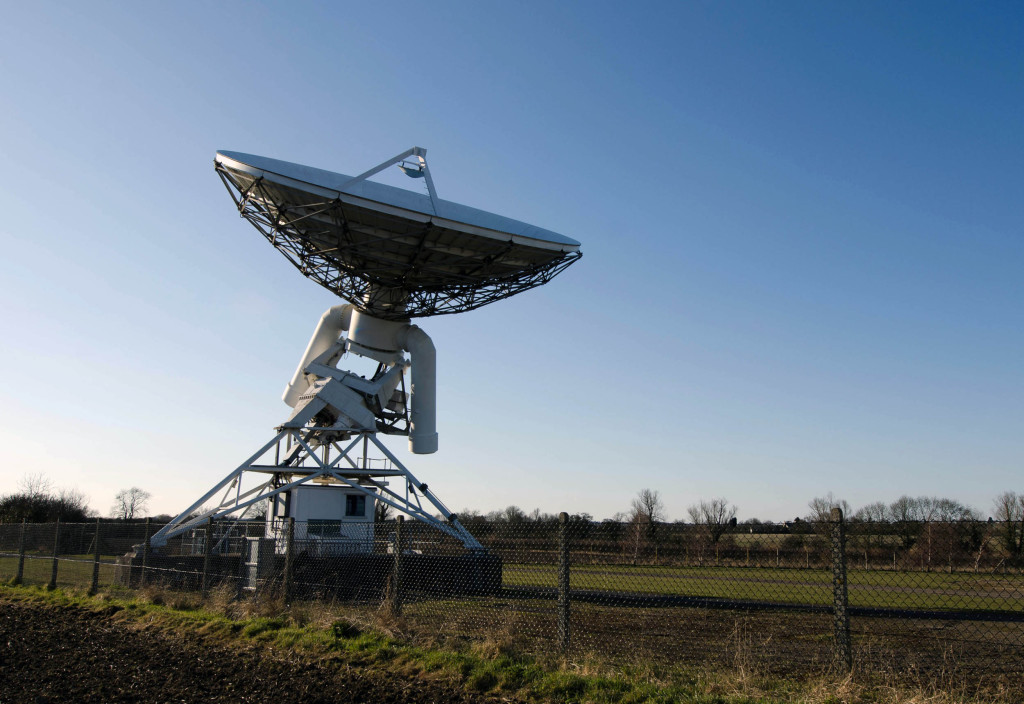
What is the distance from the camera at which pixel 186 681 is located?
8367 millimetres

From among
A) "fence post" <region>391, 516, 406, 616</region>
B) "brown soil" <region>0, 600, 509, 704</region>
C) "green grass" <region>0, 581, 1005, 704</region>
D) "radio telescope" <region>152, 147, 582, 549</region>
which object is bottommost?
"brown soil" <region>0, 600, 509, 704</region>

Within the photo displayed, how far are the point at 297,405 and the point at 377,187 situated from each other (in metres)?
8.92

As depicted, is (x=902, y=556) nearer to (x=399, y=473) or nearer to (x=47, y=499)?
(x=399, y=473)

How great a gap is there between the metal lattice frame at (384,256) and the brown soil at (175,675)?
550 inches

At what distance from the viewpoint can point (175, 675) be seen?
8.66m

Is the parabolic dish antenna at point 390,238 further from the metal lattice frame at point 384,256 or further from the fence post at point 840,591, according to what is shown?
the fence post at point 840,591

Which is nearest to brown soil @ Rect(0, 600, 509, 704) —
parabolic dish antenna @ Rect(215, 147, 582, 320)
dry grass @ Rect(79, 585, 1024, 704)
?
dry grass @ Rect(79, 585, 1024, 704)

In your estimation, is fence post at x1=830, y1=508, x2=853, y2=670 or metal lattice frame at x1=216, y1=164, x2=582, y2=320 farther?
metal lattice frame at x1=216, y1=164, x2=582, y2=320

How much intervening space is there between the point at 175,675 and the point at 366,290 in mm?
19475

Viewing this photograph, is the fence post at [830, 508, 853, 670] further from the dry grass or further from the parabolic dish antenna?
the parabolic dish antenna

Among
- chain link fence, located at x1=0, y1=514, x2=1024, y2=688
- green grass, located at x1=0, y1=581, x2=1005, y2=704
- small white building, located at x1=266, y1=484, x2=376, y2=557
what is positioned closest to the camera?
green grass, located at x1=0, y1=581, x2=1005, y2=704

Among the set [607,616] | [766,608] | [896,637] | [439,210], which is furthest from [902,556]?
[439,210]

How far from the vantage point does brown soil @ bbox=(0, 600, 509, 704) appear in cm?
760

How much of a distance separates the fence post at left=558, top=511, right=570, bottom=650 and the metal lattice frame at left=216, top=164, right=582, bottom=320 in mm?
16319
